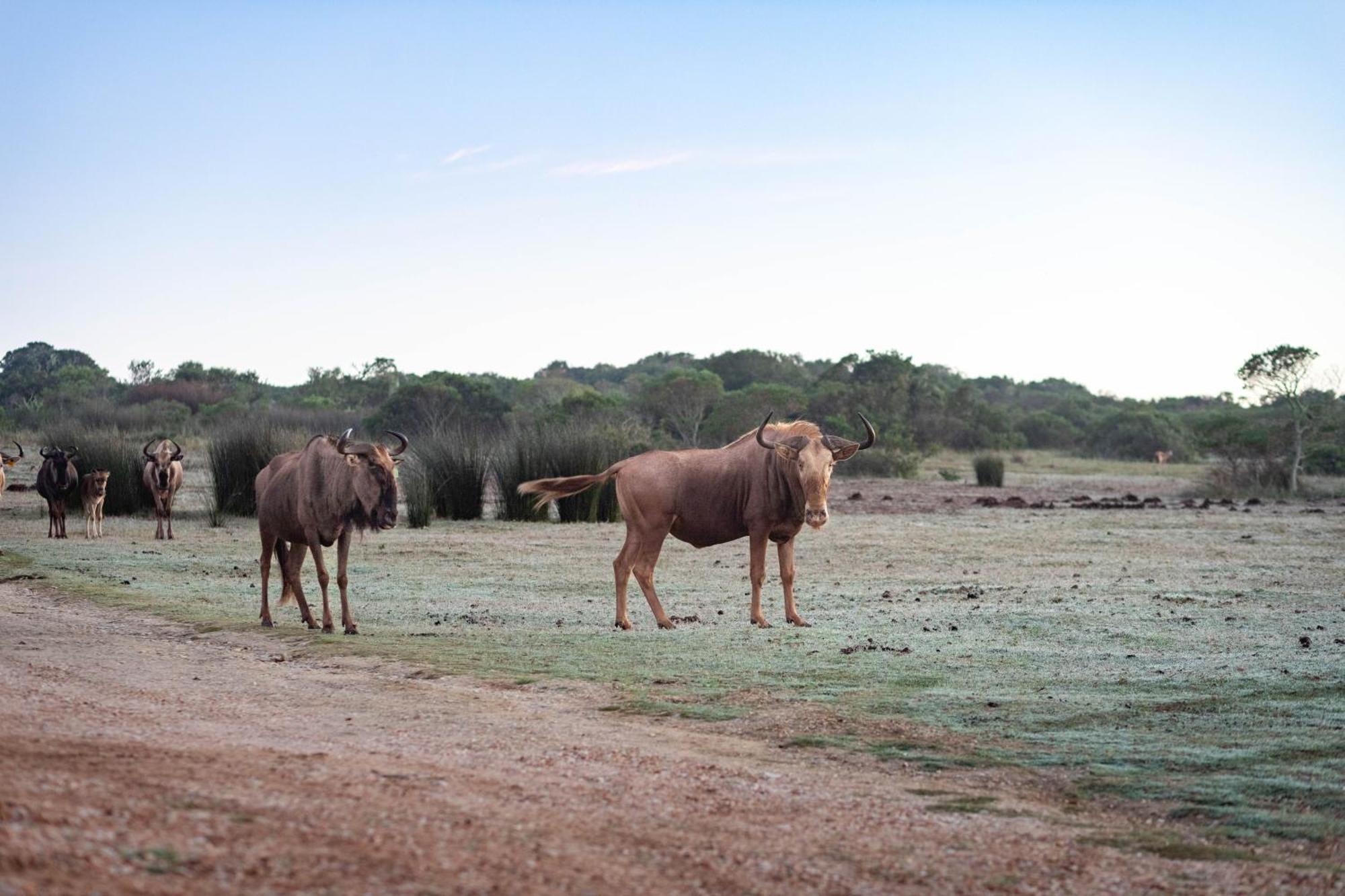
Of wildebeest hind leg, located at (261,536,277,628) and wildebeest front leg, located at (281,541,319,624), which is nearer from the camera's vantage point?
wildebeest front leg, located at (281,541,319,624)

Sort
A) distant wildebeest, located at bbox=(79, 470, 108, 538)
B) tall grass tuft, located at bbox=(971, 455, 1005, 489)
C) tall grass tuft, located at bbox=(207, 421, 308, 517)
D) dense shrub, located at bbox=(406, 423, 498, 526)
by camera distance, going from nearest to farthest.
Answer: distant wildebeest, located at bbox=(79, 470, 108, 538) → tall grass tuft, located at bbox=(207, 421, 308, 517) → dense shrub, located at bbox=(406, 423, 498, 526) → tall grass tuft, located at bbox=(971, 455, 1005, 489)

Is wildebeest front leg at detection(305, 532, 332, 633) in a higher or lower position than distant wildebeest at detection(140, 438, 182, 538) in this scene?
lower

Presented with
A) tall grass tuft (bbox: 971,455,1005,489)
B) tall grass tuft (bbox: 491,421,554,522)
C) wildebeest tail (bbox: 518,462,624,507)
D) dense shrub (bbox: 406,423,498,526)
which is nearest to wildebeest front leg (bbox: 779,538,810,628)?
wildebeest tail (bbox: 518,462,624,507)

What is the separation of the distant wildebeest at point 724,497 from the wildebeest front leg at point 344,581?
181 centimetres

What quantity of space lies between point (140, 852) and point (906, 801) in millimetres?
3033

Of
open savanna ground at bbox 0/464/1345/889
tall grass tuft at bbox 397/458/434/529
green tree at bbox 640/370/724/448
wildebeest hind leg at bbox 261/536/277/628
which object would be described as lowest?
open savanna ground at bbox 0/464/1345/889

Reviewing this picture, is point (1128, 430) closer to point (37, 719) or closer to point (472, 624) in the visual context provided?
point (472, 624)

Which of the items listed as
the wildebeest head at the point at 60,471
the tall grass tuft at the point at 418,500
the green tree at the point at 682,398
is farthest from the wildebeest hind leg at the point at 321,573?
the green tree at the point at 682,398

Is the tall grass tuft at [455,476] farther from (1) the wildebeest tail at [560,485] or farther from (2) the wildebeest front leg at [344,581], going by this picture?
(2) the wildebeest front leg at [344,581]

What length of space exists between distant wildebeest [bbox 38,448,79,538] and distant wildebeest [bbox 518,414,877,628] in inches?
499

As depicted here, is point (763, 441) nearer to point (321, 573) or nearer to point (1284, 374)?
point (321, 573)

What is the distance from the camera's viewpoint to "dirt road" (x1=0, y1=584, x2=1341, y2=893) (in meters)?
3.79

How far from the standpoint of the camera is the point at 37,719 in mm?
6234

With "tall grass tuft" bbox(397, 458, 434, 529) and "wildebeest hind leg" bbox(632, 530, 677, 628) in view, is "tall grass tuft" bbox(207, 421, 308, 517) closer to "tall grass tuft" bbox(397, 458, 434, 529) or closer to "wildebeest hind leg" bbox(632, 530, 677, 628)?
"tall grass tuft" bbox(397, 458, 434, 529)
